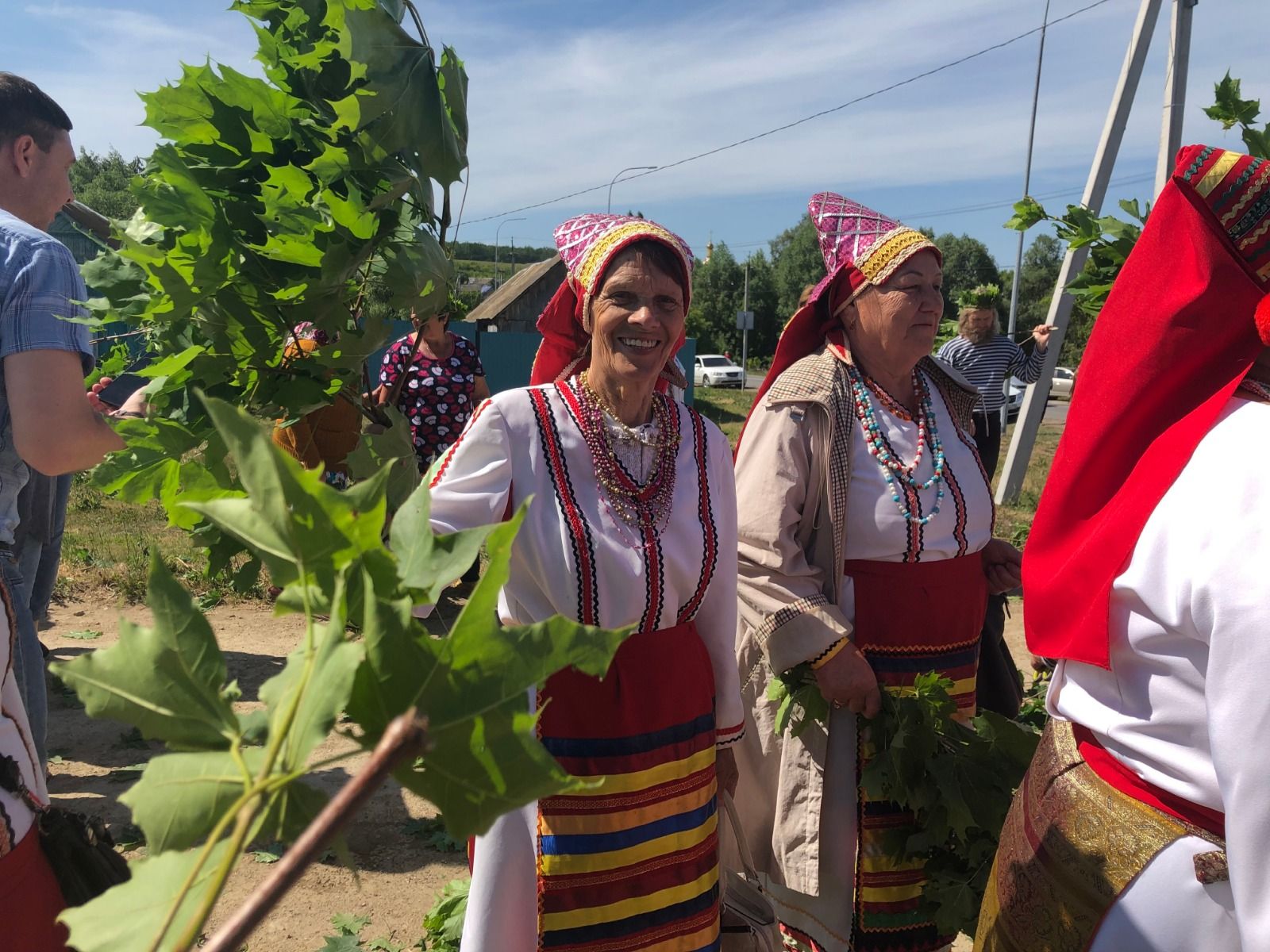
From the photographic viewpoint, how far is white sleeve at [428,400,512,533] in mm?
1957

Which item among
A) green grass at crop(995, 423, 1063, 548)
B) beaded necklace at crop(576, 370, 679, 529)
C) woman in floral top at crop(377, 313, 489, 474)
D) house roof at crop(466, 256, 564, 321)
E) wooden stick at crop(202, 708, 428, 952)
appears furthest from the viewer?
house roof at crop(466, 256, 564, 321)

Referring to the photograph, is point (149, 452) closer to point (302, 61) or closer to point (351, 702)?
point (302, 61)

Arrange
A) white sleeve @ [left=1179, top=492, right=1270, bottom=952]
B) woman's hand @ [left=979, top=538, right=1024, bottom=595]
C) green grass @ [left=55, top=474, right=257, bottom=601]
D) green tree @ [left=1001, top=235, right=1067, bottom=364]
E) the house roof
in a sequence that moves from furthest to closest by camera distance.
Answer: green tree @ [left=1001, top=235, right=1067, bottom=364], the house roof, green grass @ [left=55, top=474, right=257, bottom=601], woman's hand @ [left=979, top=538, right=1024, bottom=595], white sleeve @ [left=1179, top=492, right=1270, bottom=952]

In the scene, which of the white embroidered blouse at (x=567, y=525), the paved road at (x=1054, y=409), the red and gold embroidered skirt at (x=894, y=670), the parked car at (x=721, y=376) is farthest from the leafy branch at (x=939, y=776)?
the parked car at (x=721, y=376)

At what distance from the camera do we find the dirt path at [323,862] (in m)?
3.23

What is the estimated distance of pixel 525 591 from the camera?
2053 mm

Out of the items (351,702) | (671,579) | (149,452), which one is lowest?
(671,579)

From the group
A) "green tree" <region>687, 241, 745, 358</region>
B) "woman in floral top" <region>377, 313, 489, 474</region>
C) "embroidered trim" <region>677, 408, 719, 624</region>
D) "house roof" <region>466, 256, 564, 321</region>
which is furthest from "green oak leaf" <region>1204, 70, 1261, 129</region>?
"green tree" <region>687, 241, 745, 358</region>

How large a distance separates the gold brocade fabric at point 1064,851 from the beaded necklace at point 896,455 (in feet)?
3.31

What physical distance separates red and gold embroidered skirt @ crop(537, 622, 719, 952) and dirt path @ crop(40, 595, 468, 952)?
66cm

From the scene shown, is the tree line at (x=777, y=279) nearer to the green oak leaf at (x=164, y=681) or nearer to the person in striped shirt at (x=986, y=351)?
the person in striped shirt at (x=986, y=351)

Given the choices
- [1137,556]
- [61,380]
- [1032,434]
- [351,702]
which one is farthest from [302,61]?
[1032,434]

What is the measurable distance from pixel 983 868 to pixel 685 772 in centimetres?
97

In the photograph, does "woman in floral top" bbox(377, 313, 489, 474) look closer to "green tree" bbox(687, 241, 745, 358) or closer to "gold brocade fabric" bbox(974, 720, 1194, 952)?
"gold brocade fabric" bbox(974, 720, 1194, 952)
